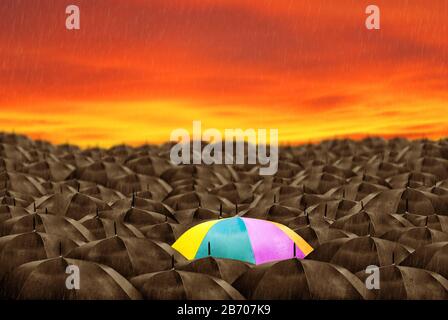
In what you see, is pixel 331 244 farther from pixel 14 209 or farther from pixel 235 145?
pixel 235 145

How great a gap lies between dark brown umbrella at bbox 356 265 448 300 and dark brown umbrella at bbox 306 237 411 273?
142 inches

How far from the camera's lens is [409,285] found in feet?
80.5

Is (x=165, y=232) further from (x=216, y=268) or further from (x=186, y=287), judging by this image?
(x=186, y=287)

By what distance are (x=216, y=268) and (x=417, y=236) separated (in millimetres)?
10179

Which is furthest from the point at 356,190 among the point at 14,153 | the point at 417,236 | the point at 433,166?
the point at 14,153

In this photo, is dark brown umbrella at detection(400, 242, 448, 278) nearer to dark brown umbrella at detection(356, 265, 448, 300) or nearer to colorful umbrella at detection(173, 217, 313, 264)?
dark brown umbrella at detection(356, 265, 448, 300)

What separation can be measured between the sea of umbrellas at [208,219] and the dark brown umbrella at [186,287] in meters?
0.03

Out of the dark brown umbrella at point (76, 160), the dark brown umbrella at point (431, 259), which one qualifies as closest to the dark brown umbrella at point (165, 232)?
the dark brown umbrella at point (431, 259)

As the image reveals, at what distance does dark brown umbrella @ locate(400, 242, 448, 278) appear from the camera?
27.7 meters

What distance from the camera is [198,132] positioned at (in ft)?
300

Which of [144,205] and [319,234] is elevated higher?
[319,234]

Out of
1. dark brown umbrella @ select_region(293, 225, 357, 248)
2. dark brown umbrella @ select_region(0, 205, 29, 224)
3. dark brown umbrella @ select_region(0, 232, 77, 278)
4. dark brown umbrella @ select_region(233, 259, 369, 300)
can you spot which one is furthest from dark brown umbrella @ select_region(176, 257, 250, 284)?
dark brown umbrella @ select_region(0, 205, 29, 224)

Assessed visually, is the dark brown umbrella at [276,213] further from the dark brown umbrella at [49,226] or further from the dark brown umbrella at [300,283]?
the dark brown umbrella at [300,283]
